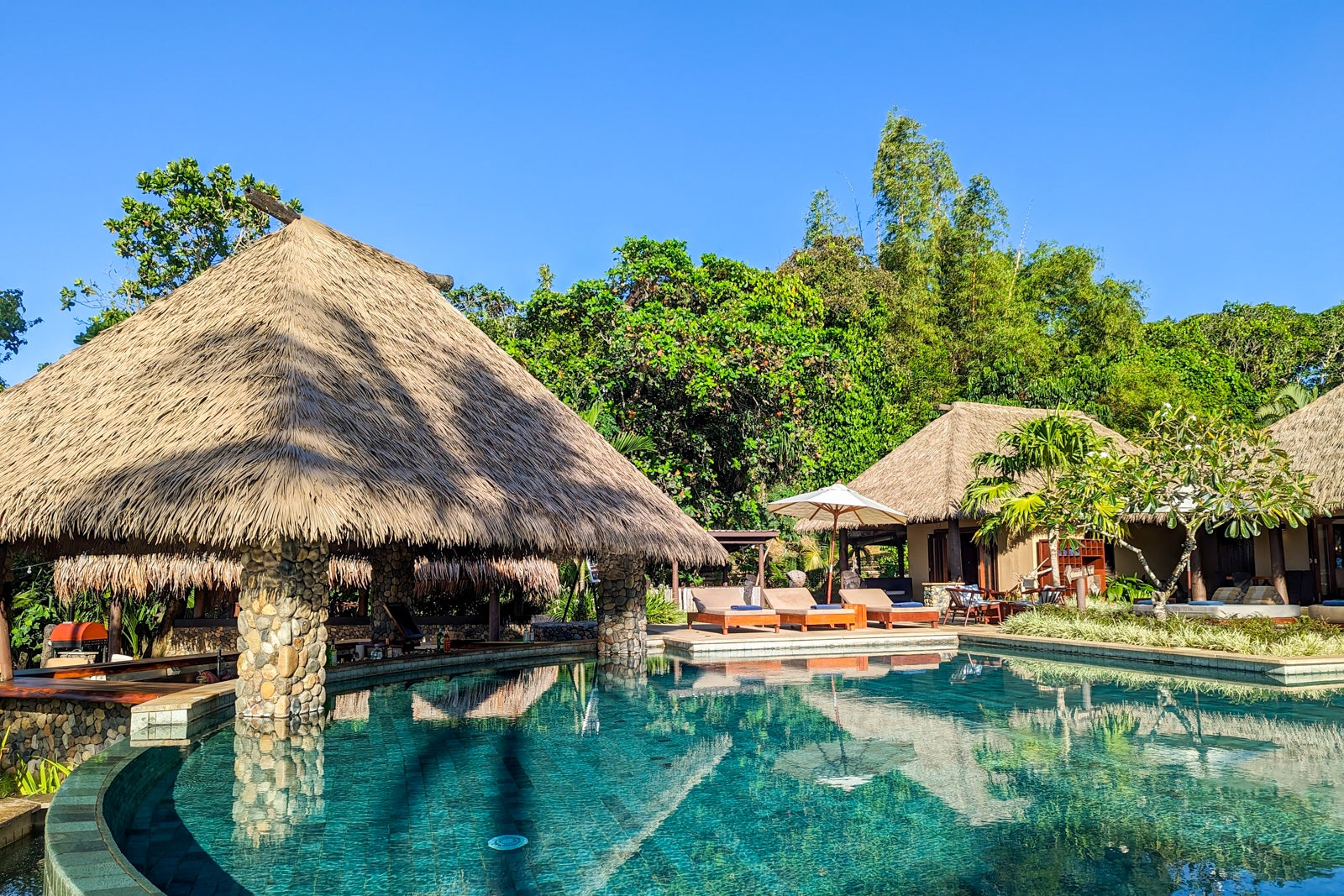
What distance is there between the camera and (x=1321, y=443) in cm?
1736

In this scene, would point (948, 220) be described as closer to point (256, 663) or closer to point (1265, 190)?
point (1265, 190)

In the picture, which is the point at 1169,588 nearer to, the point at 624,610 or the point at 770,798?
the point at 624,610

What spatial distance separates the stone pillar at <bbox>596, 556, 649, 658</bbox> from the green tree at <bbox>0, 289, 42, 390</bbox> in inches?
1503

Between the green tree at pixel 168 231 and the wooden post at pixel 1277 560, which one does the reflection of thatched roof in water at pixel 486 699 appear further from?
the green tree at pixel 168 231

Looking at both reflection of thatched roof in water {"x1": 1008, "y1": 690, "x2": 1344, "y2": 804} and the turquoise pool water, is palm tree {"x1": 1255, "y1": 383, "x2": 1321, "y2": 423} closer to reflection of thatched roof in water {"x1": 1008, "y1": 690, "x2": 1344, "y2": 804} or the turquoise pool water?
the turquoise pool water

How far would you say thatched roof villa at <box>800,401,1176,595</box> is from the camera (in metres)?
19.4

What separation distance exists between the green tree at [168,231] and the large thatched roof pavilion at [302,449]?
12.3m

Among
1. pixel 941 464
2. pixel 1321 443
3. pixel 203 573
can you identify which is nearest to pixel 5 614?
pixel 203 573

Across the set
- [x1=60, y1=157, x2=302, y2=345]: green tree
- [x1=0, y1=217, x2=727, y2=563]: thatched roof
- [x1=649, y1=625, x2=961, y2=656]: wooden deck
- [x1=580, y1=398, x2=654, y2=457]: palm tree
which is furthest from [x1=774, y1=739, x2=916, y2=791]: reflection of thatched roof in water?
[x1=60, y1=157, x2=302, y2=345]: green tree

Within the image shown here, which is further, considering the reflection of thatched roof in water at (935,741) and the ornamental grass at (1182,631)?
the ornamental grass at (1182,631)

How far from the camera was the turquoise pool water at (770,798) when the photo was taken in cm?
439

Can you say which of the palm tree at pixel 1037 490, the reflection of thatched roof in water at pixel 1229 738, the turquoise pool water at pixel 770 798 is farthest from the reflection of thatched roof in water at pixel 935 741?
the palm tree at pixel 1037 490

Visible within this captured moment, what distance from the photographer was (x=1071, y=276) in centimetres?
3303

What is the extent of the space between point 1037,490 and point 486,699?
448 inches
